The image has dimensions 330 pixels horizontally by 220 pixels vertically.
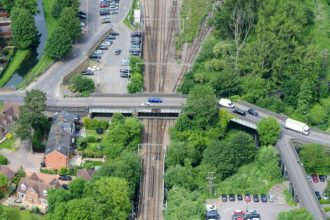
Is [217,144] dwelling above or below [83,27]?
below

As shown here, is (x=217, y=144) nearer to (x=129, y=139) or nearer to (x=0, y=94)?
(x=129, y=139)

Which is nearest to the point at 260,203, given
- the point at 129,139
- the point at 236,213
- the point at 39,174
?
the point at 236,213

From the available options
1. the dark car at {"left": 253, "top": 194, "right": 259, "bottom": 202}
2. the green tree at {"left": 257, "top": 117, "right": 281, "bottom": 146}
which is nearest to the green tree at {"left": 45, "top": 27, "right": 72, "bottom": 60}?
the green tree at {"left": 257, "top": 117, "right": 281, "bottom": 146}

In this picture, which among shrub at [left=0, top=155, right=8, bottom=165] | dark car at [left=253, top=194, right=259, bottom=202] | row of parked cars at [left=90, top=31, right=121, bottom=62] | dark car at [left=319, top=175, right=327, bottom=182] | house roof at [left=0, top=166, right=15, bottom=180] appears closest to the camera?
dark car at [left=253, top=194, right=259, bottom=202]

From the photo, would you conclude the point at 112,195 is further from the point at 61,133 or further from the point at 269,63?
the point at 269,63

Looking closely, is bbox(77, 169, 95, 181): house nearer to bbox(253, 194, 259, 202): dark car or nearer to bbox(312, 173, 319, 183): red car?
bbox(253, 194, 259, 202): dark car

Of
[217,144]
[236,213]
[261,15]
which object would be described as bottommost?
[236,213]

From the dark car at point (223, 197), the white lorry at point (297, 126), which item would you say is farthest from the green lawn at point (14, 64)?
the white lorry at point (297, 126)
